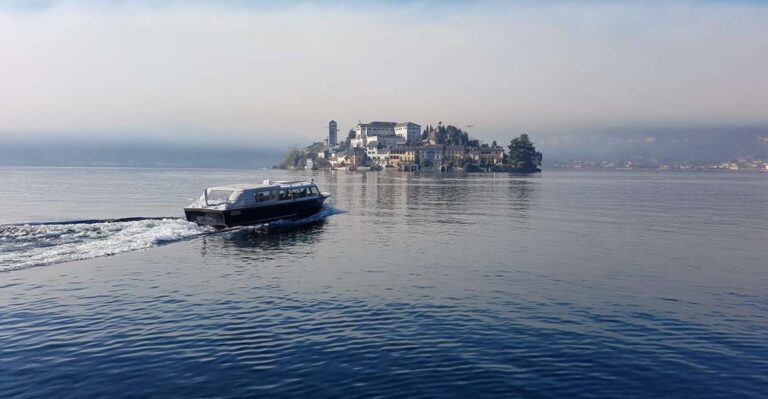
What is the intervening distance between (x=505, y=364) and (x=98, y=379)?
1360cm

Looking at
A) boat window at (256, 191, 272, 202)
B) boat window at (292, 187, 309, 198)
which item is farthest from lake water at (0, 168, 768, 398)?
boat window at (292, 187, 309, 198)

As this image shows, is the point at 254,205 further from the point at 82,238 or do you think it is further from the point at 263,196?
the point at 82,238

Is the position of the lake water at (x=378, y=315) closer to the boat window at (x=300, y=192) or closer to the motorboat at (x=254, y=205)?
the motorboat at (x=254, y=205)

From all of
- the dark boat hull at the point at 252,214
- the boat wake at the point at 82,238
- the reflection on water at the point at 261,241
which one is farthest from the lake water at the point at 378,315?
the dark boat hull at the point at 252,214

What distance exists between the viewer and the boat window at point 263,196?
57.4m

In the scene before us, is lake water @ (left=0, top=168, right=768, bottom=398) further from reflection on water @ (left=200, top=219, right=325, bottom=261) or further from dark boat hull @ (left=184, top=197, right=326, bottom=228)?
dark boat hull @ (left=184, top=197, right=326, bottom=228)

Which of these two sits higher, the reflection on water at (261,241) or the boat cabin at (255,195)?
the boat cabin at (255,195)

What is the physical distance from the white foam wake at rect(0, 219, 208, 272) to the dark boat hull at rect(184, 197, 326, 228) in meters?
1.14

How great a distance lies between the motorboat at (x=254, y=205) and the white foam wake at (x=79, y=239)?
1649 mm

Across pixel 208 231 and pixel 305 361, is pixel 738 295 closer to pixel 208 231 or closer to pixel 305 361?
pixel 305 361

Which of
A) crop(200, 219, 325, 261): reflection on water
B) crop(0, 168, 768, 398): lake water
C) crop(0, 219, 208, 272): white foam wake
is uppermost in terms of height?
crop(0, 219, 208, 272): white foam wake

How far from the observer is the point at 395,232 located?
52.4 meters

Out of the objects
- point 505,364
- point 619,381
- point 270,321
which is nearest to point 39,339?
point 270,321

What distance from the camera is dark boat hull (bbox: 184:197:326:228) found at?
51.3 metres
